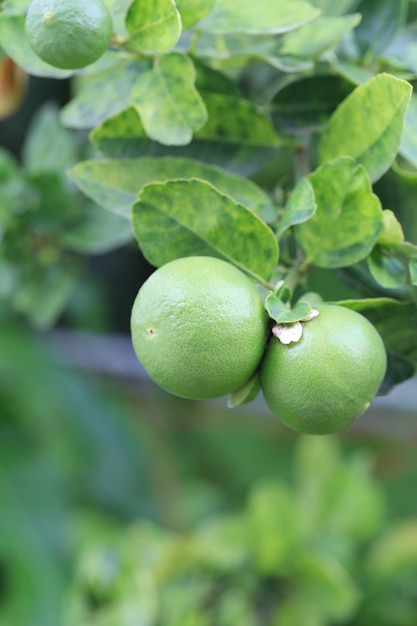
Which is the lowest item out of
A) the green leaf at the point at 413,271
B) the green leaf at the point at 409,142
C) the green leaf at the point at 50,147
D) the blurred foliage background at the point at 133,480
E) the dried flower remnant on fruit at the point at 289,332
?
the blurred foliage background at the point at 133,480

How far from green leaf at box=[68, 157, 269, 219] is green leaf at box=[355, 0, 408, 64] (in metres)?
0.18

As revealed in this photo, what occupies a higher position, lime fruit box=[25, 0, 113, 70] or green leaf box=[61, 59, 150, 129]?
lime fruit box=[25, 0, 113, 70]

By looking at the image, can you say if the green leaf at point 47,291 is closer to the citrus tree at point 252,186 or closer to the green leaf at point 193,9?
the citrus tree at point 252,186

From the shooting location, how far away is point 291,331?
430 mm

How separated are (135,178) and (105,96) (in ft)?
0.26

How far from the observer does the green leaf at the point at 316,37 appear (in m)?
0.55

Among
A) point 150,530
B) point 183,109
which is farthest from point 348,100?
point 150,530

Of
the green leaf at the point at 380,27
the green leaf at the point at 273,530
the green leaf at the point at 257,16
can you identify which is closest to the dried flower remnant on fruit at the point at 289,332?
the green leaf at the point at 257,16

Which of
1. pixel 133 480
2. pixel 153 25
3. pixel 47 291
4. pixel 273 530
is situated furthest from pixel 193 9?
pixel 133 480

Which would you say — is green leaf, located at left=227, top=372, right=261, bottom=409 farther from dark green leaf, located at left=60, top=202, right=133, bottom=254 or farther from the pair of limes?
dark green leaf, located at left=60, top=202, right=133, bottom=254

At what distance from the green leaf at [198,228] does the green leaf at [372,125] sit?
0.10m

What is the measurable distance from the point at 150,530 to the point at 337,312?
0.83 meters

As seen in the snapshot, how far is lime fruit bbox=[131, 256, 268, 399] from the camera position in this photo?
416mm

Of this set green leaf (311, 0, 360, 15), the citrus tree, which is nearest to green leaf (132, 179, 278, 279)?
the citrus tree
